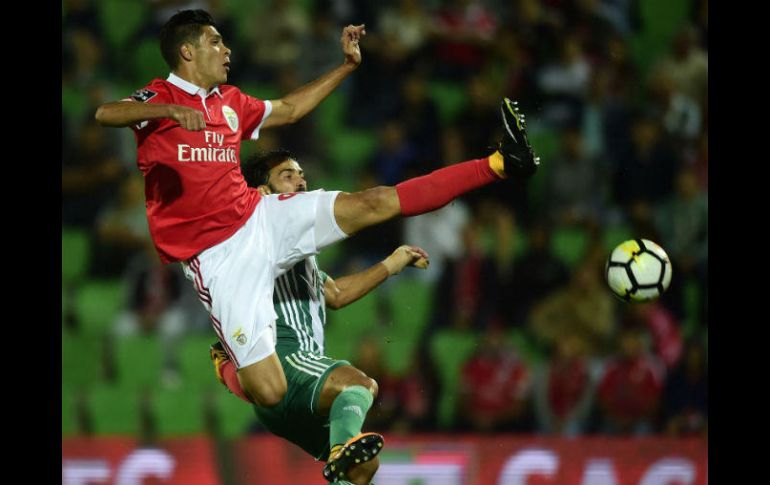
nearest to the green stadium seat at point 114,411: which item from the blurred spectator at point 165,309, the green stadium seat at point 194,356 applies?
the blurred spectator at point 165,309

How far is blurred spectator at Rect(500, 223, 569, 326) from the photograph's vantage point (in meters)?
7.74

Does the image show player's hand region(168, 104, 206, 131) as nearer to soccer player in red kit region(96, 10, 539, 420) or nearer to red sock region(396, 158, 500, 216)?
soccer player in red kit region(96, 10, 539, 420)

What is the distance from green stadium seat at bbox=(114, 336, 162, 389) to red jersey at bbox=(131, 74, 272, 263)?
11.6 ft

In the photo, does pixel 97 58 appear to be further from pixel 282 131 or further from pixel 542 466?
pixel 542 466

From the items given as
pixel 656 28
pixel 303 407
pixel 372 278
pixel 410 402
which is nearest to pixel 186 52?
pixel 372 278

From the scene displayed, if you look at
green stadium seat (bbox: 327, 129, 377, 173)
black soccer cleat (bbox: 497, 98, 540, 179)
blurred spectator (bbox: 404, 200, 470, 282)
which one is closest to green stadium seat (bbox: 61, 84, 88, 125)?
green stadium seat (bbox: 327, 129, 377, 173)

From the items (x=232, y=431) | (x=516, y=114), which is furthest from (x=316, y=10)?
(x=516, y=114)

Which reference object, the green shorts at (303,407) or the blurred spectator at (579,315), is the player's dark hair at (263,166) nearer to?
the green shorts at (303,407)

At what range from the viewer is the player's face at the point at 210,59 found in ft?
14.5

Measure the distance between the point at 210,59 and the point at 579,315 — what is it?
411 centimetres

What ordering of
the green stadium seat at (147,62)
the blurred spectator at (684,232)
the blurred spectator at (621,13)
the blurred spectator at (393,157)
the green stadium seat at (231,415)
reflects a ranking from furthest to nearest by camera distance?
the blurred spectator at (621,13) < the green stadium seat at (147,62) < the blurred spectator at (393,157) < the blurred spectator at (684,232) < the green stadium seat at (231,415)

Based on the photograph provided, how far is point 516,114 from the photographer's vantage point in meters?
4.16

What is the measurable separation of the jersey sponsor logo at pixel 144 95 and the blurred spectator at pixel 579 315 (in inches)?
164

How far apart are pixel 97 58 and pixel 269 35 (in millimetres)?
1392
